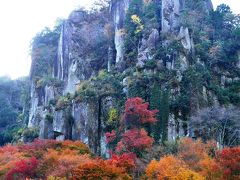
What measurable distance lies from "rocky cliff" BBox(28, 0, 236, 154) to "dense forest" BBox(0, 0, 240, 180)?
0.14m

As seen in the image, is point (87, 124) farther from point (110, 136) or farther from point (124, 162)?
point (124, 162)

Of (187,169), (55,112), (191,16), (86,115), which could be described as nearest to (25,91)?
(55,112)

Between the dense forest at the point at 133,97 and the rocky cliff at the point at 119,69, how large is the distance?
0.14 metres

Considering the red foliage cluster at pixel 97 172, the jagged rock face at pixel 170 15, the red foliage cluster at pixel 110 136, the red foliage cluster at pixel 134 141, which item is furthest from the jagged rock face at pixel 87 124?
the red foliage cluster at pixel 97 172

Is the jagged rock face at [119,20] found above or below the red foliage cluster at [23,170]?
above

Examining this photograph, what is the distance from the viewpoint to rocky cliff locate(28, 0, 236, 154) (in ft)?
160

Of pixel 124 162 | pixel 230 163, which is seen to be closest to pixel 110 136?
pixel 124 162

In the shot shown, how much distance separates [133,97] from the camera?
160 ft

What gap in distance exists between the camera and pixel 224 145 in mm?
44344

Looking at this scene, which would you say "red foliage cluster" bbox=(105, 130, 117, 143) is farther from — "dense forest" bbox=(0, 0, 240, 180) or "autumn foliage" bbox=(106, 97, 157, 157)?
"dense forest" bbox=(0, 0, 240, 180)

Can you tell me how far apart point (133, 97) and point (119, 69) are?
8.86 metres

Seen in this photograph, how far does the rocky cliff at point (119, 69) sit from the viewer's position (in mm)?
48625

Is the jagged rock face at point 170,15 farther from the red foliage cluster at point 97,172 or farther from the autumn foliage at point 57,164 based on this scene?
the red foliage cluster at point 97,172

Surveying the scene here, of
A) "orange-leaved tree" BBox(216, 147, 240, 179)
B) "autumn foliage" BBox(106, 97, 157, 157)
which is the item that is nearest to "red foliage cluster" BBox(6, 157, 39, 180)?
"autumn foliage" BBox(106, 97, 157, 157)
